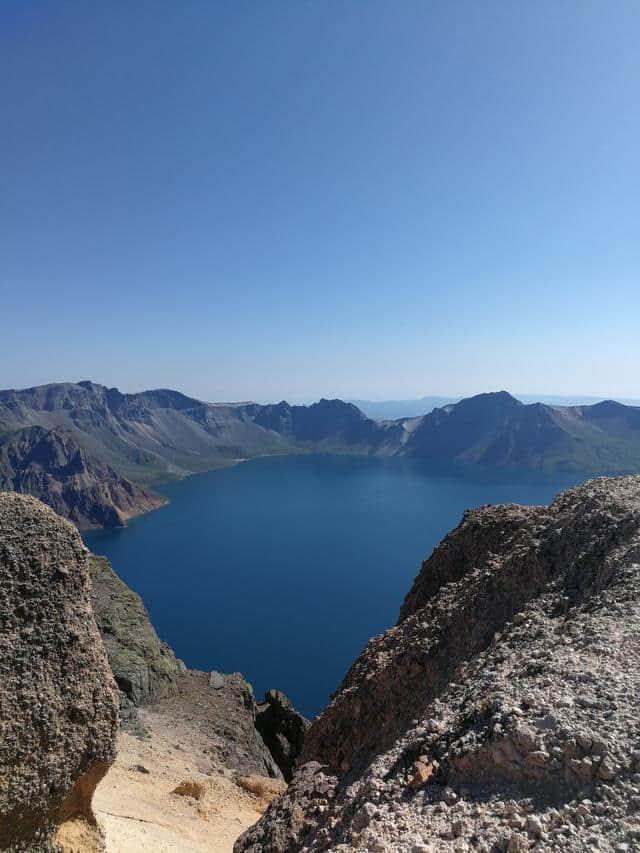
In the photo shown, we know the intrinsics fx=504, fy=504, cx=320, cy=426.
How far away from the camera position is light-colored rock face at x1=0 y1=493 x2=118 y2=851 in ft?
33.8

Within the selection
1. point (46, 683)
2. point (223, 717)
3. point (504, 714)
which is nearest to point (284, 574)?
point (223, 717)

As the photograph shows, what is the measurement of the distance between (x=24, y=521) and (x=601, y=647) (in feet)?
43.1

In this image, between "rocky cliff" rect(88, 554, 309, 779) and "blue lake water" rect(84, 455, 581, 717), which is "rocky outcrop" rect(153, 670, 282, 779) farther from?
"blue lake water" rect(84, 455, 581, 717)

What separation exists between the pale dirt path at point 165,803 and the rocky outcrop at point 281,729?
9.08 meters

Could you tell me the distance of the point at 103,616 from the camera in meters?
33.0

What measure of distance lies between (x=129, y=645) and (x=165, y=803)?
14.8 meters

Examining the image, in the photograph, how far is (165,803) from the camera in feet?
63.5

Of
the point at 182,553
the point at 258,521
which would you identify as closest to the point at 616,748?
the point at 182,553

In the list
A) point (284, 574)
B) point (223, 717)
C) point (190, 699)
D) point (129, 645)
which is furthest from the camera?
point (284, 574)

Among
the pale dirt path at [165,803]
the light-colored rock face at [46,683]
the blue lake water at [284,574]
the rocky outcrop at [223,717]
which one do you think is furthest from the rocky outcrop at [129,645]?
the blue lake water at [284,574]

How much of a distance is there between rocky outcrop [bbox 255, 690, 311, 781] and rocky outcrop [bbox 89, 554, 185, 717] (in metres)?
7.03

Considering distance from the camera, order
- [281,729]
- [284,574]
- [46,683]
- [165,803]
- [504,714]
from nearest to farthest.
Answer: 1. [504,714]
2. [46,683]
3. [165,803]
4. [281,729]
5. [284,574]

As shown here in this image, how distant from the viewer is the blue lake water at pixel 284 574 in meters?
77.9

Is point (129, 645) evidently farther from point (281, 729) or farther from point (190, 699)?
point (281, 729)
